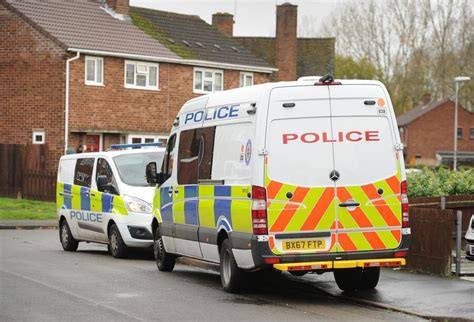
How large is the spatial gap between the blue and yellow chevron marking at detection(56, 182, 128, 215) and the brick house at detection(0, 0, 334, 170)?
19798 mm

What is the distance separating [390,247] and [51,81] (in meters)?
31.7

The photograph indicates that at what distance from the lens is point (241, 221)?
43.8 feet

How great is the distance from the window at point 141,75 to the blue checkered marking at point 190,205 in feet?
100

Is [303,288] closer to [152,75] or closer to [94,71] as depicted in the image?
[94,71]

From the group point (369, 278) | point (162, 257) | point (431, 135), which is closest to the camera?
point (369, 278)

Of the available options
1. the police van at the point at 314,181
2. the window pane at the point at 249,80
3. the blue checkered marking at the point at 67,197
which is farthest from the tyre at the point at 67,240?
the window pane at the point at 249,80

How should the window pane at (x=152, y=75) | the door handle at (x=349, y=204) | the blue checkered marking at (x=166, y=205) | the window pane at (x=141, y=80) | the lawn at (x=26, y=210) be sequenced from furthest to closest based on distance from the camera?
the window pane at (x=152, y=75)
the window pane at (x=141, y=80)
the lawn at (x=26, y=210)
the blue checkered marking at (x=166, y=205)
the door handle at (x=349, y=204)

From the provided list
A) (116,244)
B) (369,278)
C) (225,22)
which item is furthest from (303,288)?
(225,22)

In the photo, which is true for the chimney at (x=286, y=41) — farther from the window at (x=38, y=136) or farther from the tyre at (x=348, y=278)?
the tyre at (x=348, y=278)

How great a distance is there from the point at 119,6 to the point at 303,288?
3660 centimetres

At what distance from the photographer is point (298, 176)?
42.8 feet

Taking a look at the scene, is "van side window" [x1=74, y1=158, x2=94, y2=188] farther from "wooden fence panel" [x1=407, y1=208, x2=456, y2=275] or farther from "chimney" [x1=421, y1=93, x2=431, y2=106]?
"chimney" [x1=421, y1=93, x2=431, y2=106]

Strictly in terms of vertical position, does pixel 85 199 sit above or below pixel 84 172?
below

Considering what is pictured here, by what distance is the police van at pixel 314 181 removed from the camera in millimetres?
12945
